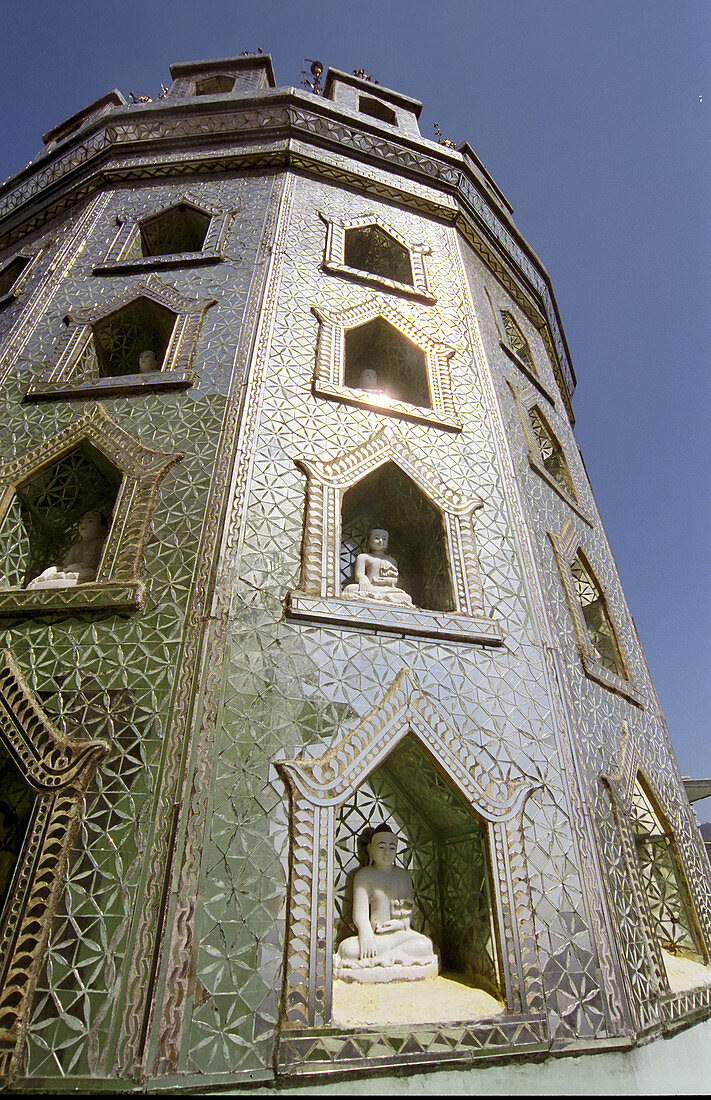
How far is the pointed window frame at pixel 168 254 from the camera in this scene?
7055 millimetres

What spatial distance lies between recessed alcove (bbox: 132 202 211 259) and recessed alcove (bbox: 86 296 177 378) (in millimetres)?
1226

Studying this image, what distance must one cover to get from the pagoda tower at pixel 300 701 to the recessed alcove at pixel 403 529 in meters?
0.03

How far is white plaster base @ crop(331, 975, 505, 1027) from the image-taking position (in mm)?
3182

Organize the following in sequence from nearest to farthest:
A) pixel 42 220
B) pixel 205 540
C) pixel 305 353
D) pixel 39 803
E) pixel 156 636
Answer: pixel 39 803 < pixel 156 636 < pixel 205 540 < pixel 305 353 < pixel 42 220

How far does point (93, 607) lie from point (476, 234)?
7687 mm

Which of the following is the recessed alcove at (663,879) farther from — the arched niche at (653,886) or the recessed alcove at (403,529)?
the recessed alcove at (403,529)

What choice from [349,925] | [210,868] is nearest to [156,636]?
[210,868]

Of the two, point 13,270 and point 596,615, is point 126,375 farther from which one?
point 596,615

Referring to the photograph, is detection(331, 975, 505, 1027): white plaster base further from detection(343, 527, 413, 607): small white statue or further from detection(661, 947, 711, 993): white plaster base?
detection(343, 527, 413, 607): small white statue

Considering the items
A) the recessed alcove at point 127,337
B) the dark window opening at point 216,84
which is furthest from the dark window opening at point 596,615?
the dark window opening at point 216,84

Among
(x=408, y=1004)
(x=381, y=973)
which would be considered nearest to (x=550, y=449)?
(x=381, y=973)

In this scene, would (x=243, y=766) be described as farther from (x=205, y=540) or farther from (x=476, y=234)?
(x=476, y=234)

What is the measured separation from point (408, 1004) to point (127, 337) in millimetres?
6614

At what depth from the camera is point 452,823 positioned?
13.6 feet
